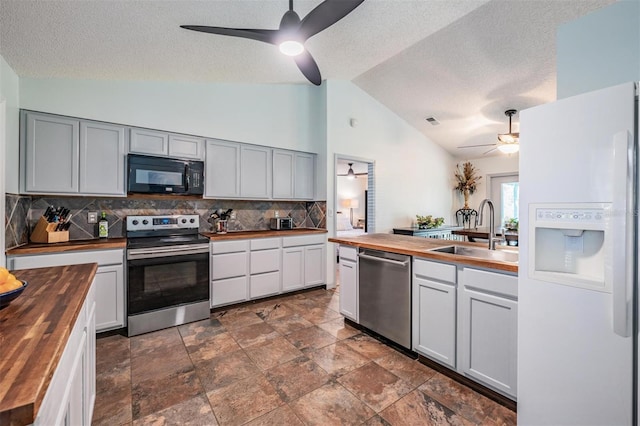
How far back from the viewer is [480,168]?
7.04 metres

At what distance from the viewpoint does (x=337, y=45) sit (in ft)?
11.0

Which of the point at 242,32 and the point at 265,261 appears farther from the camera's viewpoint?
the point at 265,261

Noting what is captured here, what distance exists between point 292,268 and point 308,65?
248 cm

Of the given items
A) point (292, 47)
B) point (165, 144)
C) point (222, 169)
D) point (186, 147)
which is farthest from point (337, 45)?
point (165, 144)

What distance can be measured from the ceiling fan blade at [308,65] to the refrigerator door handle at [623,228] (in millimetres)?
2062

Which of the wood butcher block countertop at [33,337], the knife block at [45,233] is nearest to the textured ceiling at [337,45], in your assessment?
the knife block at [45,233]

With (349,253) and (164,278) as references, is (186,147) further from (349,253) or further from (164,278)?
(349,253)

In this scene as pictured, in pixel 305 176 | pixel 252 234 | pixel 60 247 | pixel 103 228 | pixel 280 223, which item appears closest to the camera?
pixel 60 247

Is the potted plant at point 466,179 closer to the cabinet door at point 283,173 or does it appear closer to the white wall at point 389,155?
the white wall at point 389,155

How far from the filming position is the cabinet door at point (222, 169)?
3.58 metres

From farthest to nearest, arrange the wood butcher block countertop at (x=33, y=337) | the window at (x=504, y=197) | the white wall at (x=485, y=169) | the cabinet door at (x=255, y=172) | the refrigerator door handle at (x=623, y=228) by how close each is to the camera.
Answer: the window at (x=504, y=197) → the white wall at (x=485, y=169) → the cabinet door at (x=255, y=172) → the refrigerator door handle at (x=623, y=228) → the wood butcher block countertop at (x=33, y=337)

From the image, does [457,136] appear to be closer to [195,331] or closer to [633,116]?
[633,116]

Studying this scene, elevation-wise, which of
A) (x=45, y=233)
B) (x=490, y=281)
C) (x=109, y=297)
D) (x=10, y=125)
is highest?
(x=10, y=125)

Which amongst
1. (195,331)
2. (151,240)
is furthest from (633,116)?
(151,240)
